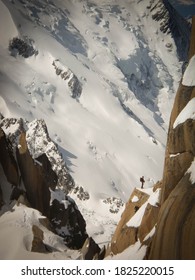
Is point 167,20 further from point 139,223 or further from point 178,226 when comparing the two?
point 178,226

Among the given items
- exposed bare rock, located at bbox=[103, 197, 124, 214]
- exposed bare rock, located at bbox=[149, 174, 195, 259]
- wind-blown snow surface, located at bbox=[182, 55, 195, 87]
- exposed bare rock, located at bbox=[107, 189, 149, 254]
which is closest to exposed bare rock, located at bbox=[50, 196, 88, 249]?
exposed bare rock, located at bbox=[107, 189, 149, 254]

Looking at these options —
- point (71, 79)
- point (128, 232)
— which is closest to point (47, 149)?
point (71, 79)

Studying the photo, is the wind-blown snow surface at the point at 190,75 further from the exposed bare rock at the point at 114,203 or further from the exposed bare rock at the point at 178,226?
the exposed bare rock at the point at 114,203

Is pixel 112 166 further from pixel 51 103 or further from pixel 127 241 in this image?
pixel 127 241

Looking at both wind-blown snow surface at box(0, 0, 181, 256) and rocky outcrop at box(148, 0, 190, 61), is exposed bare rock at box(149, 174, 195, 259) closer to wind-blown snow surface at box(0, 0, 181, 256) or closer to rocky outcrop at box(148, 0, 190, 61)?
wind-blown snow surface at box(0, 0, 181, 256)

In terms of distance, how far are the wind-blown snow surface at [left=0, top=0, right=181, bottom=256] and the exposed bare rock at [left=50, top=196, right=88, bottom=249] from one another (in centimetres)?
2894

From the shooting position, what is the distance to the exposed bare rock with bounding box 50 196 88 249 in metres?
39.0

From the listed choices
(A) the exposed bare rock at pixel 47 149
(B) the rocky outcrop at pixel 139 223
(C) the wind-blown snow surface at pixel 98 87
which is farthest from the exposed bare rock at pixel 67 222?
(A) the exposed bare rock at pixel 47 149

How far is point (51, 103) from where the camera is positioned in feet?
419

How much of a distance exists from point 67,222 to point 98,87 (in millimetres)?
101800

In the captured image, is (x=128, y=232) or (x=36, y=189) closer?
(x=128, y=232)

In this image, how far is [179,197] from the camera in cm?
1356
